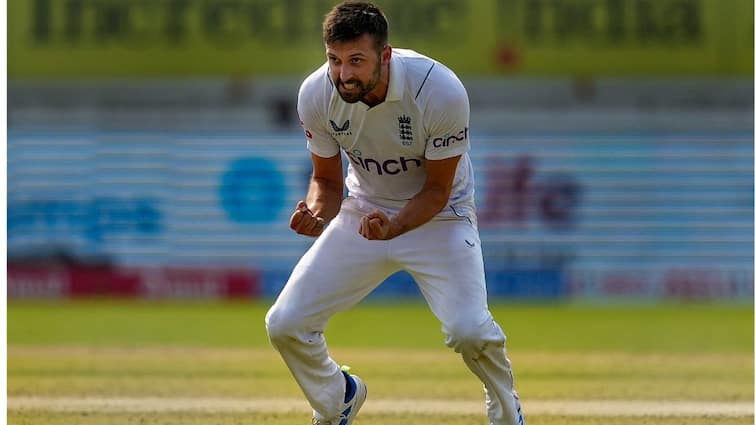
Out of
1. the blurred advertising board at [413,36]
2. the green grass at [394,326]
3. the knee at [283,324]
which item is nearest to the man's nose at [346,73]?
the knee at [283,324]

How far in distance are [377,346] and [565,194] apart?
768cm

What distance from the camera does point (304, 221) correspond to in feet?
20.3

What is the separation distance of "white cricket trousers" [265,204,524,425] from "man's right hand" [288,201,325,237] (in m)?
0.17

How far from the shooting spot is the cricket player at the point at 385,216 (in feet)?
20.0

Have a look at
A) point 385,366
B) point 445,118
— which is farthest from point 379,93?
point 385,366

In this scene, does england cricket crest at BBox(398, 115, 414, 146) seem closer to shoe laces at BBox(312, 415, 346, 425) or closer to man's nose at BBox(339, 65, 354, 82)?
man's nose at BBox(339, 65, 354, 82)

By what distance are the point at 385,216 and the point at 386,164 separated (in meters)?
0.41

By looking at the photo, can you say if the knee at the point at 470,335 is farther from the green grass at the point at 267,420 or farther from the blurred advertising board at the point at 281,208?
the blurred advertising board at the point at 281,208

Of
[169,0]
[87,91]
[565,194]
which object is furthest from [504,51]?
[87,91]

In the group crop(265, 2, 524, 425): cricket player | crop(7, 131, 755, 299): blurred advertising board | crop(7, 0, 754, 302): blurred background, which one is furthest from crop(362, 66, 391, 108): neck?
crop(7, 131, 755, 299): blurred advertising board

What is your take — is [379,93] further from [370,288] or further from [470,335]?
[470,335]

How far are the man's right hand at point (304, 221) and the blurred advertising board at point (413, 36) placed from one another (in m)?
11.5

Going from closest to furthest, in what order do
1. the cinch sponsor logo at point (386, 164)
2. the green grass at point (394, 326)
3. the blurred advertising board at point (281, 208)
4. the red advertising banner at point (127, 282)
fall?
the cinch sponsor logo at point (386, 164)
the green grass at point (394, 326)
the red advertising banner at point (127, 282)
the blurred advertising board at point (281, 208)

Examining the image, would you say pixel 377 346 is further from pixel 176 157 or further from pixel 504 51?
pixel 176 157
